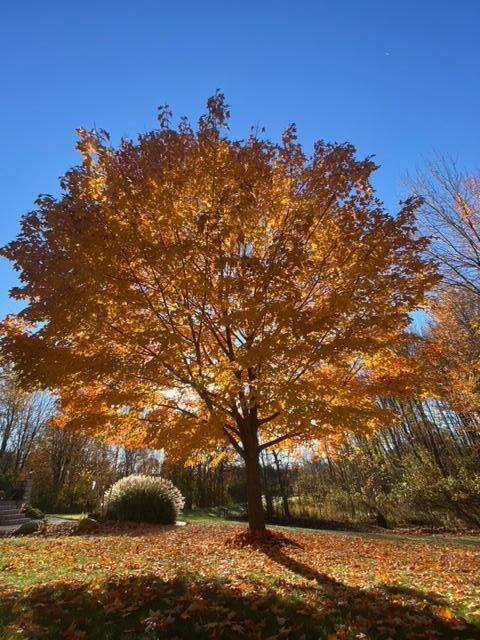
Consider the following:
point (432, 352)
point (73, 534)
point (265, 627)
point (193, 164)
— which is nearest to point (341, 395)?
point (432, 352)

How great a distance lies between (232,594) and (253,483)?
14.4ft

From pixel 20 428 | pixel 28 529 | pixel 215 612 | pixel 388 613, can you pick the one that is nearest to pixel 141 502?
pixel 28 529

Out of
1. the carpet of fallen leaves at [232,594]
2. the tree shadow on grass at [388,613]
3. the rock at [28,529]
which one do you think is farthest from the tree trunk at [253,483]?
the rock at [28,529]

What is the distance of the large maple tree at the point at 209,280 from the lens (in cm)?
627

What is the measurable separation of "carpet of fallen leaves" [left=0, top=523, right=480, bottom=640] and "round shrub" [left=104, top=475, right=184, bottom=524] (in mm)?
5684

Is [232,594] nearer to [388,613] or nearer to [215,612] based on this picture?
[215,612]

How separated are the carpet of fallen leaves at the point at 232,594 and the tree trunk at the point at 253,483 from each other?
0.93 metres

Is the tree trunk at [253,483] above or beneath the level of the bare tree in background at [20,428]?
beneath

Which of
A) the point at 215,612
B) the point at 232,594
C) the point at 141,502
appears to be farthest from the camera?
the point at 141,502

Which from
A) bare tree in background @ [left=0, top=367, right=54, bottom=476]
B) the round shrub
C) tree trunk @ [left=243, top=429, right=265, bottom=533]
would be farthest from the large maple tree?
bare tree in background @ [left=0, top=367, right=54, bottom=476]

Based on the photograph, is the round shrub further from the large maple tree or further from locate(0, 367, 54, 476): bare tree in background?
locate(0, 367, 54, 476): bare tree in background

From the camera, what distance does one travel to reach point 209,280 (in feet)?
23.3

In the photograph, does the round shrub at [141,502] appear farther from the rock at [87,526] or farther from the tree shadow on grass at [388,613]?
the tree shadow on grass at [388,613]

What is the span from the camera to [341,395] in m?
7.64
